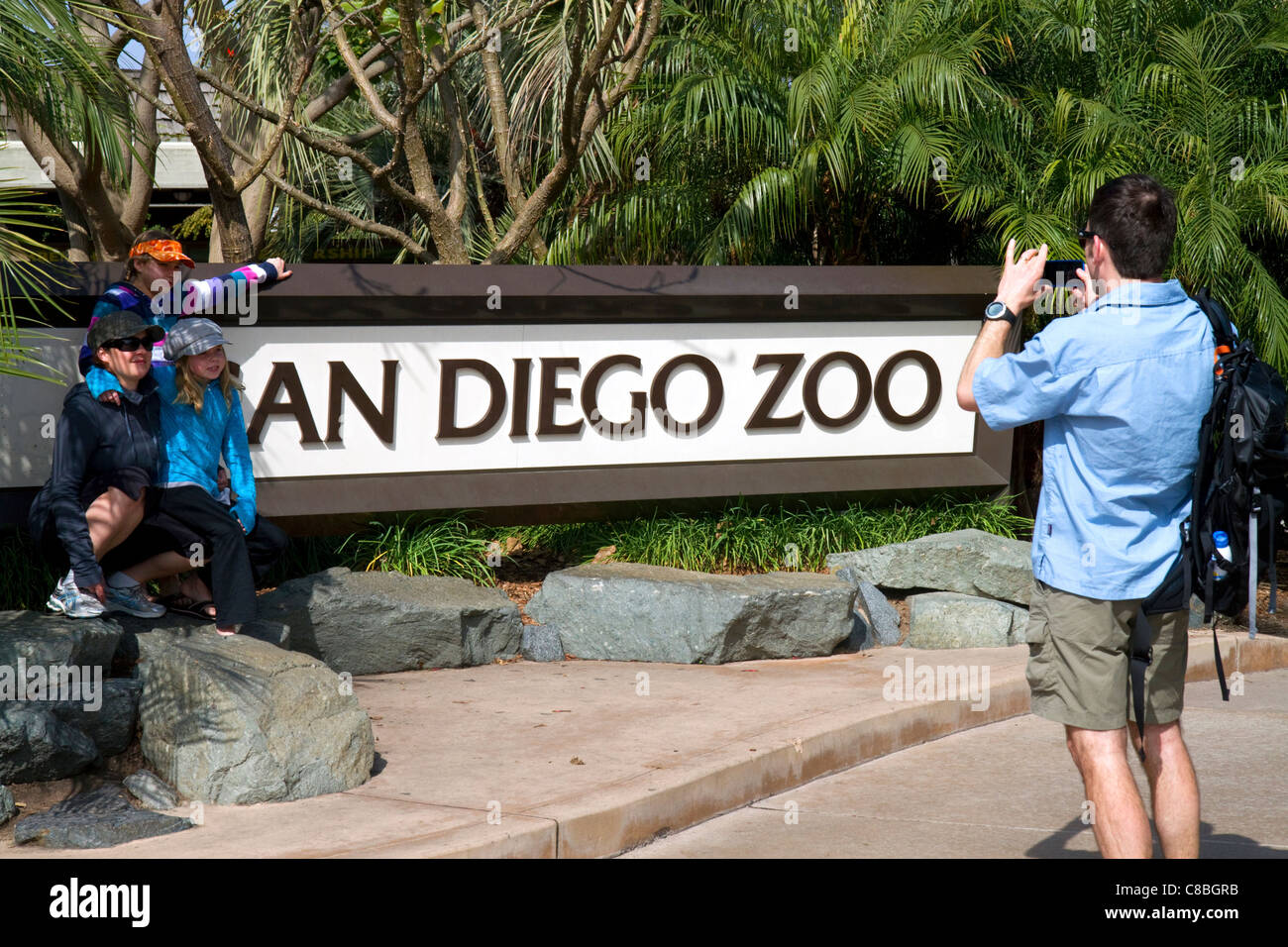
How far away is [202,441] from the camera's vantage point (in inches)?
238

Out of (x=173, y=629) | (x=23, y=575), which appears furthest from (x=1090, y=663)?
(x=23, y=575)

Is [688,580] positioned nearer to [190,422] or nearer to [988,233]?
[190,422]

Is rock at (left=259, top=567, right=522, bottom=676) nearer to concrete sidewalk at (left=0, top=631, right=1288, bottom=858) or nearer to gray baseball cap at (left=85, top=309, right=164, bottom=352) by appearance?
concrete sidewalk at (left=0, top=631, right=1288, bottom=858)

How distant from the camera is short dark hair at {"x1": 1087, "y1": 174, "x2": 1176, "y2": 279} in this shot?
3584 millimetres

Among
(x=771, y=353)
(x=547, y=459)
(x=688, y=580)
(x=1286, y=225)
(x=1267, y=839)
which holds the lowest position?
(x=1267, y=839)

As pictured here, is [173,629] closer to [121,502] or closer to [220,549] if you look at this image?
[220,549]

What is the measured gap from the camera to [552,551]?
8.12m

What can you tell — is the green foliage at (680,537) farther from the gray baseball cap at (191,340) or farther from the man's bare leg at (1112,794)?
the man's bare leg at (1112,794)

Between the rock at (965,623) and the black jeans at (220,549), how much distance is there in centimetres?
364

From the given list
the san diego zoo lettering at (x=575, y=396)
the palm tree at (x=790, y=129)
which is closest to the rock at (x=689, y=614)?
the san diego zoo lettering at (x=575, y=396)

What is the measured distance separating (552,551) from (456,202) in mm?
3136

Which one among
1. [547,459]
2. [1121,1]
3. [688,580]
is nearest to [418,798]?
[688,580]

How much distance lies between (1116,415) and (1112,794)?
955 mm

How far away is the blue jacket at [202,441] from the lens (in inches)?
233
